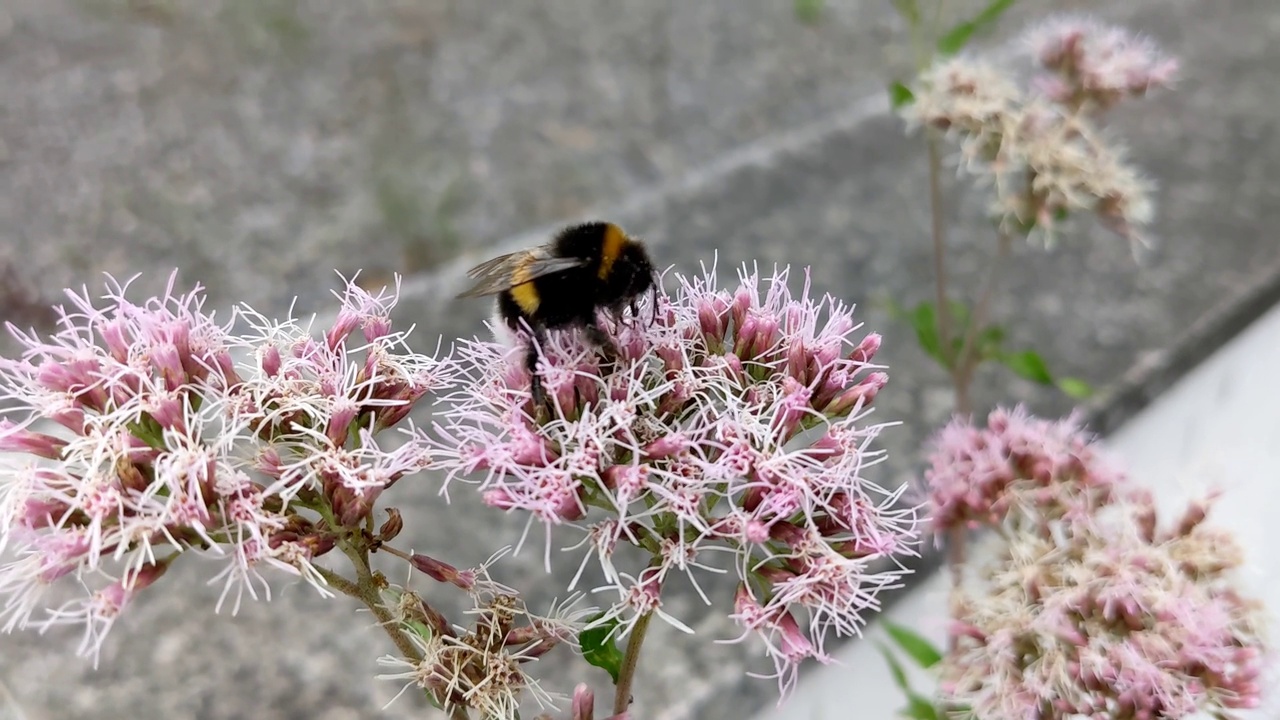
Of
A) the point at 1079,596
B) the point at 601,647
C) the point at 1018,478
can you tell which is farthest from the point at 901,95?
the point at 601,647

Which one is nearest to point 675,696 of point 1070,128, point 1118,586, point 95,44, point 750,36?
point 1118,586

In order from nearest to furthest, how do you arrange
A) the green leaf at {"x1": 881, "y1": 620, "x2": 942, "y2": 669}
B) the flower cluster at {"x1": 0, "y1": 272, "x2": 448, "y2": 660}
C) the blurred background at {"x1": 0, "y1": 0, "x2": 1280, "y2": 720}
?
the flower cluster at {"x1": 0, "y1": 272, "x2": 448, "y2": 660}, the green leaf at {"x1": 881, "y1": 620, "x2": 942, "y2": 669}, the blurred background at {"x1": 0, "y1": 0, "x2": 1280, "y2": 720}

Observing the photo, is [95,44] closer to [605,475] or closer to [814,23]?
[814,23]

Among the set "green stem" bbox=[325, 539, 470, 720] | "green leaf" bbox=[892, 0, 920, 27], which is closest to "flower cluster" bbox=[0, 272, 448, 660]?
"green stem" bbox=[325, 539, 470, 720]

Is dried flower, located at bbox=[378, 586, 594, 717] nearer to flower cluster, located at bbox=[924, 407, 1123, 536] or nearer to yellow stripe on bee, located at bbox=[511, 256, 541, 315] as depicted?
yellow stripe on bee, located at bbox=[511, 256, 541, 315]

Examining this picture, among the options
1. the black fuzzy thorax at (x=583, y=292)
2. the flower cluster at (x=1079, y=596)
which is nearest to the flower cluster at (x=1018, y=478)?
the flower cluster at (x=1079, y=596)

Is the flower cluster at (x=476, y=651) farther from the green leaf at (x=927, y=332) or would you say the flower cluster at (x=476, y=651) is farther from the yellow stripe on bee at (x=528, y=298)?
the green leaf at (x=927, y=332)

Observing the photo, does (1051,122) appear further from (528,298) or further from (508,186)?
(508,186)
